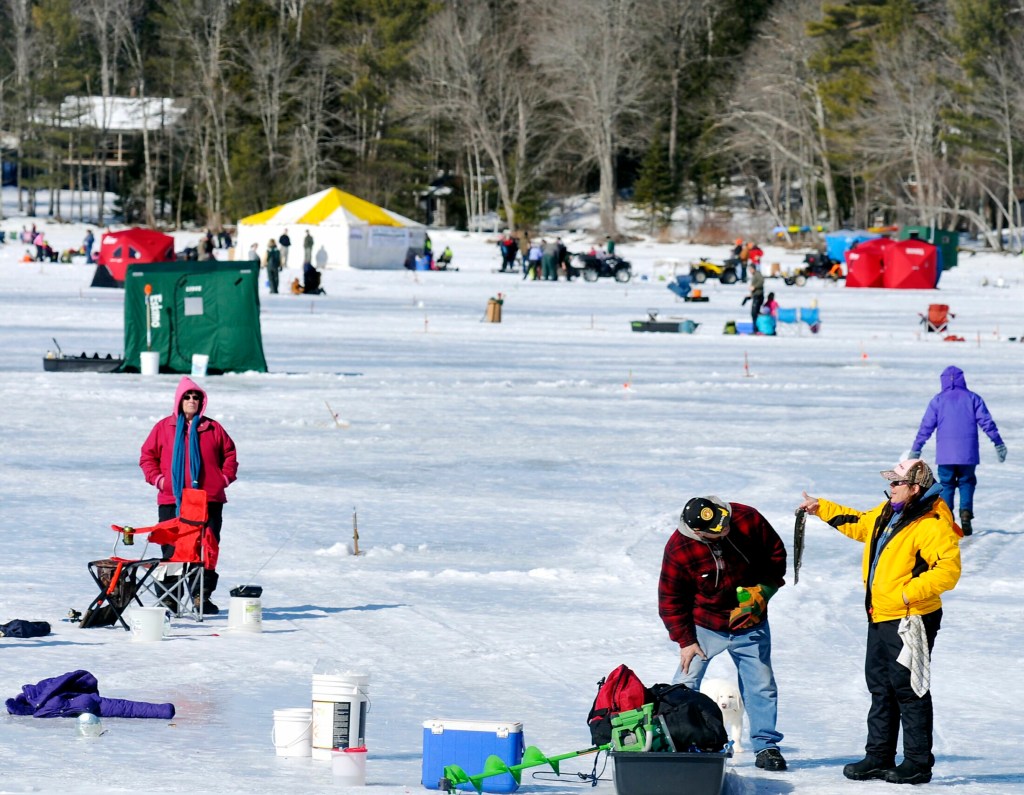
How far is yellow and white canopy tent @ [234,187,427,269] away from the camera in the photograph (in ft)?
178

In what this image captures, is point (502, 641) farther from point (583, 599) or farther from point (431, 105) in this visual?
point (431, 105)

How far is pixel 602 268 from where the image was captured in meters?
49.9

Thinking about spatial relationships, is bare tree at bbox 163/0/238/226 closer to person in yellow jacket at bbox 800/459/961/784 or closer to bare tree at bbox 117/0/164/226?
bare tree at bbox 117/0/164/226

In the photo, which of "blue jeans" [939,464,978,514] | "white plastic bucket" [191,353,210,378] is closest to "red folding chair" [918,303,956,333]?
"white plastic bucket" [191,353,210,378]

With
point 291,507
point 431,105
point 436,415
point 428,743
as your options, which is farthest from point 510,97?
point 428,743

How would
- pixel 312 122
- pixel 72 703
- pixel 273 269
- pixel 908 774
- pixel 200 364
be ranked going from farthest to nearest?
pixel 312 122 → pixel 273 269 → pixel 200 364 → pixel 72 703 → pixel 908 774

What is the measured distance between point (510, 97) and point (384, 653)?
241 ft

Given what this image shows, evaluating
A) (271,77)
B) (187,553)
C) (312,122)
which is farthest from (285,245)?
(187,553)

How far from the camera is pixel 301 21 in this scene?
82.5 meters

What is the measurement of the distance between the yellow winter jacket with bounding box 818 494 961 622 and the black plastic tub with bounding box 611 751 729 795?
0.92 meters

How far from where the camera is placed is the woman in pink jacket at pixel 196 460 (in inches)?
368

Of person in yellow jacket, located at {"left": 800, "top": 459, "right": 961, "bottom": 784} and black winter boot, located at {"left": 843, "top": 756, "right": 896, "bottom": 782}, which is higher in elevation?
person in yellow jacket, located at {"left": 800, "top": 459, "right": 961, "bottom": 784}

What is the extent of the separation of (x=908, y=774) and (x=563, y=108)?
78.7m

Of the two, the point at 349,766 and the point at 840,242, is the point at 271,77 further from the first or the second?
the point at 349,766
